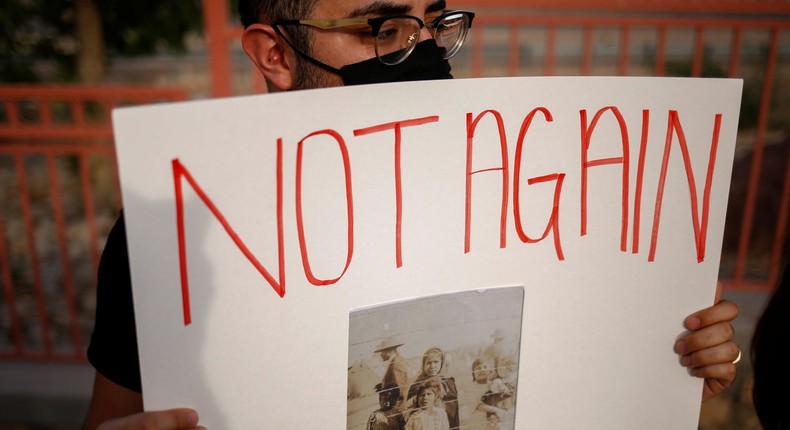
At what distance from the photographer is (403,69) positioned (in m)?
1.15

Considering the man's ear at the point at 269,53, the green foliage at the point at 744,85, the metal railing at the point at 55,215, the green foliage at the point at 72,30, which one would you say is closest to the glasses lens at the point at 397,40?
the man's ear at the point at 269,53

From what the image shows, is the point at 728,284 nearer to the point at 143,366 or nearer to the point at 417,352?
the point at 417,352

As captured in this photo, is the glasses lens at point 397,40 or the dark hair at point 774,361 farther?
the dark hair at point 774,361

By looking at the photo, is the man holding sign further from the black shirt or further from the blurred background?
the blurred background

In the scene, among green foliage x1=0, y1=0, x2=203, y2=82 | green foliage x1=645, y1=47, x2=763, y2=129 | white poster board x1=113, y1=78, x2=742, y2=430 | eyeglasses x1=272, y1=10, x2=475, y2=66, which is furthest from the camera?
green foliage x1=645, y1=47, x2=763, y2=129

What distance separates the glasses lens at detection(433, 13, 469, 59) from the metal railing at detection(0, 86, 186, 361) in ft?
5.80

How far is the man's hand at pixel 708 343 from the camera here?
1.00m

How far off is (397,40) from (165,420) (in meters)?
0.75

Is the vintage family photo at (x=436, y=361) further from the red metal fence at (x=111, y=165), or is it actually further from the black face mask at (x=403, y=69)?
the red metal fence at (x=111, y=165)

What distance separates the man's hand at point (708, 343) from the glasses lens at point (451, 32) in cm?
68

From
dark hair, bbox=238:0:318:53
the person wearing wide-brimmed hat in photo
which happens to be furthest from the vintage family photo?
dark hair, bbox=238:0:318:53

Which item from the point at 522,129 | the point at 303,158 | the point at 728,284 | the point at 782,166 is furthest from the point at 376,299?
the point at 782,166

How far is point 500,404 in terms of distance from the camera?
0.95 metres

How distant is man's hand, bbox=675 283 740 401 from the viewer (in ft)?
3.27
